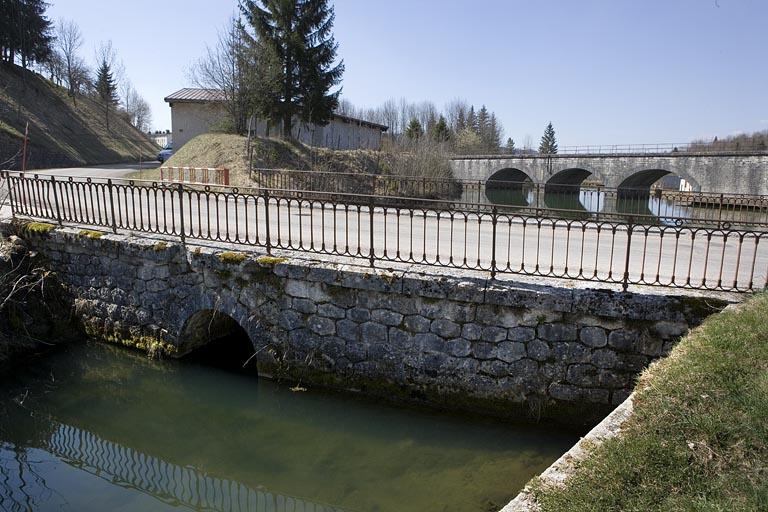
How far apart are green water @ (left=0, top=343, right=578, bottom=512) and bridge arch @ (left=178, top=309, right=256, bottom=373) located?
57 centimetres

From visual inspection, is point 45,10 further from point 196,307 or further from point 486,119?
point 486,119

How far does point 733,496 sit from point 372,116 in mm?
79590

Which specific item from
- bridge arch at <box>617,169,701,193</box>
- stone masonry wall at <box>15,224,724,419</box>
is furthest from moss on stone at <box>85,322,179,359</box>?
bridge arch at <box>617,169,701,193</box>

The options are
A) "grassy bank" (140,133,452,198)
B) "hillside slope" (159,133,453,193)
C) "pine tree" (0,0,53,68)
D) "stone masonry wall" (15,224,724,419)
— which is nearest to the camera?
"stone masonry wall" (15,224,724,419)

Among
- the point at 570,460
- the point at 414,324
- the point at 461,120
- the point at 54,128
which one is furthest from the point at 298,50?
the point at 461,120

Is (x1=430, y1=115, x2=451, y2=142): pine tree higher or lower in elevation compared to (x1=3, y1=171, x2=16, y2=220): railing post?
higher

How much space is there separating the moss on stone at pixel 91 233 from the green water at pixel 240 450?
7.26 ft

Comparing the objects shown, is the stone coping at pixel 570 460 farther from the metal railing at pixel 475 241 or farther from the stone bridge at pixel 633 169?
the stone bridge at pixel 633 169

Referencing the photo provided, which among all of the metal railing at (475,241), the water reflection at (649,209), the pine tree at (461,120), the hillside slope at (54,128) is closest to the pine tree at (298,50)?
the water reflection at (649,209)

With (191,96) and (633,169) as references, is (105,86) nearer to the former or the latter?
(191,96)

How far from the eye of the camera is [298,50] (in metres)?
29.6

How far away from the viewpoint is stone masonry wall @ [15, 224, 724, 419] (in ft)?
19.7

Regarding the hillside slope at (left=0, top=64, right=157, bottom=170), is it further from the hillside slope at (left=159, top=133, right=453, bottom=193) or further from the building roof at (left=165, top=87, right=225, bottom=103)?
the hillside slope at (left=159, top=133, right=453, bottom=193)

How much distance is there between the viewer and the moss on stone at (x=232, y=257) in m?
7.53
